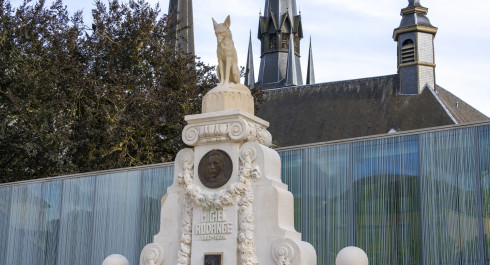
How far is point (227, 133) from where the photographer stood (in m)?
11.8

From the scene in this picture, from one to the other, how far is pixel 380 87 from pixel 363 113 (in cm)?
211

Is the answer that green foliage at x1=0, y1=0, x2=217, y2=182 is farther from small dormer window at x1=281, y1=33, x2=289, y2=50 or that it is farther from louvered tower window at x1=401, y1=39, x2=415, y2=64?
small dormer window at x1=281, y1=33, x2=289, y2=50

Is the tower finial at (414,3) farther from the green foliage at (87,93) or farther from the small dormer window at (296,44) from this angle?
the small dormer window at (296,44)

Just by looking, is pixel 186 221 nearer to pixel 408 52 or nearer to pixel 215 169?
pixel 215 169

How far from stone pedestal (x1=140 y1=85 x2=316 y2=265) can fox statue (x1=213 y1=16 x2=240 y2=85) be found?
330 mm

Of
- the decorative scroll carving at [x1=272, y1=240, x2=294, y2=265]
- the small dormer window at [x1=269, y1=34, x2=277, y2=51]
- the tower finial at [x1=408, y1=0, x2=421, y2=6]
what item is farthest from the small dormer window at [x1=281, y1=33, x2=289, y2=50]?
the decorative scroll carving at [x1=272, y1=240, x2=294, y2=265]

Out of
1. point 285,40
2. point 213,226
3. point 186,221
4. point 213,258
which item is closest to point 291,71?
point 285,40

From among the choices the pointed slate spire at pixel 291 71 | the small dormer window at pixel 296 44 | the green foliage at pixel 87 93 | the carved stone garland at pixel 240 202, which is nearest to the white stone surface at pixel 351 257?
the carved stone garland at pixel 240 202

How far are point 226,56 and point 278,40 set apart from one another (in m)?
52.1

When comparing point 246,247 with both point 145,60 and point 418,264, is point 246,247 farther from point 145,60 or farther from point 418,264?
point 145,60

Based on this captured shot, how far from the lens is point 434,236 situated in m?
11.5

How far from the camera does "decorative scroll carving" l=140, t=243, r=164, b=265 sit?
469 inches

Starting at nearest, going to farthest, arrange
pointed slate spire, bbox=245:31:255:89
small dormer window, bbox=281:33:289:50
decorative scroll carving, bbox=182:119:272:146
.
Answer: decorative scroll carving, bbox=182:119:272:146 → small dormer window, bbox=281:33:289:50 → pointed slate spire, bbox=245:31:255:89

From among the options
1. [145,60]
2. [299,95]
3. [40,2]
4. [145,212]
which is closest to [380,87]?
[299,95]
